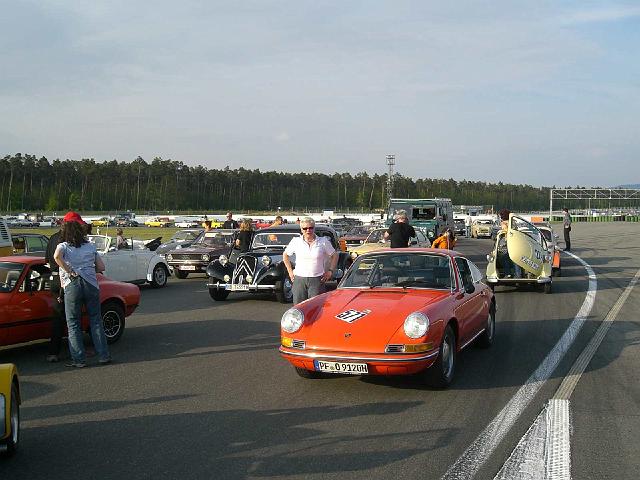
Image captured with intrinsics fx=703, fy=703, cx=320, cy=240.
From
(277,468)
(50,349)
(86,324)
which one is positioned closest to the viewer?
(277,468)

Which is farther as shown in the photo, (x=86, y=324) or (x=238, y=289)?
(x=238, y=289)

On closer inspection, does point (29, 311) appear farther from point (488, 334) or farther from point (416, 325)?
point (488, 334)

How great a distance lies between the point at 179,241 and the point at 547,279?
42.1 feet

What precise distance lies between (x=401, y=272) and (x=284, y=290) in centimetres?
641

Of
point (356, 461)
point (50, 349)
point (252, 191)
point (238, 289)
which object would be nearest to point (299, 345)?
point (356, 461)

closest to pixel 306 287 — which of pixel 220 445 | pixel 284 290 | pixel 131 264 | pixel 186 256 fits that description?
pixel 220 445

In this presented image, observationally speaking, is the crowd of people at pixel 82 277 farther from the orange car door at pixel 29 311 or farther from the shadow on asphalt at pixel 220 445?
the shadow on asphalt at pixel 220 445

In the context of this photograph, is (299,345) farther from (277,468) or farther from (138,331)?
(138,331)

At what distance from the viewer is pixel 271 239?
53.6 ft

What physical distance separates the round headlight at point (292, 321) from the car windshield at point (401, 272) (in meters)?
A: 1.15

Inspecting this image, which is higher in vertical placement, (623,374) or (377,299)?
(377,299)

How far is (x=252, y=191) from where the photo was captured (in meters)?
168

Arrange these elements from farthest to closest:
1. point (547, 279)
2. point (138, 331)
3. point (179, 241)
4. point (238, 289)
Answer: point (179, 241), point (547, 279), point (238, 289), point (138, 331)

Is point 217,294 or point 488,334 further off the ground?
point 488,334
